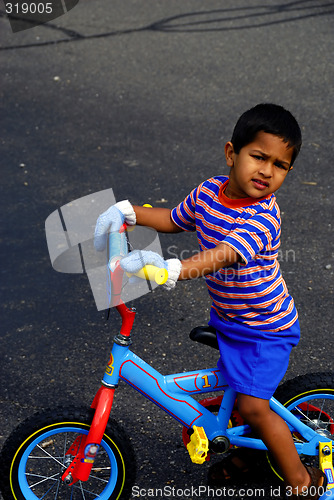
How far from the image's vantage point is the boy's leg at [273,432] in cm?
259

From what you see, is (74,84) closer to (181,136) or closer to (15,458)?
(181,136)

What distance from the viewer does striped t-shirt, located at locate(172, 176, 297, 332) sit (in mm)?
2422

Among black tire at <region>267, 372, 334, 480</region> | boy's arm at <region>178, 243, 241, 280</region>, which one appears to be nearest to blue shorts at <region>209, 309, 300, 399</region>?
black tire at <region>267, 372, 334, 480</region>

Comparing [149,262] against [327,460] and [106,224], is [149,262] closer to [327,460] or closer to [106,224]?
[106,224]

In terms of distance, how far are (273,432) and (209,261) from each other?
2.51 feet

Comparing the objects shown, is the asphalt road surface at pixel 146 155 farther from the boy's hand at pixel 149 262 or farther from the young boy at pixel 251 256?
the boy's hand at pixel 149 262

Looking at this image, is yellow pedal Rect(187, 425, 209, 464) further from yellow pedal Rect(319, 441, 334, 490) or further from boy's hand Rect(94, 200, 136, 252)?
boy's hand Rect(94, 200, 136, 252)

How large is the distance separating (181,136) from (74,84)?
1.67 meters

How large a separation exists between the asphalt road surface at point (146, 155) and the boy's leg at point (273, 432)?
396mm

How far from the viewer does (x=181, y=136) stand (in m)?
6.25

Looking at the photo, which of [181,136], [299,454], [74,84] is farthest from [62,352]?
[74,84]

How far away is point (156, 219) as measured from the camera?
275 centimetres

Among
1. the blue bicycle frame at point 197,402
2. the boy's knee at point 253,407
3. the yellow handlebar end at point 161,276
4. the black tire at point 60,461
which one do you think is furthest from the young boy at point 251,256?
the black tire at point 60,461

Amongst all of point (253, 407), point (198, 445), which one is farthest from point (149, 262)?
point (198, 445)
